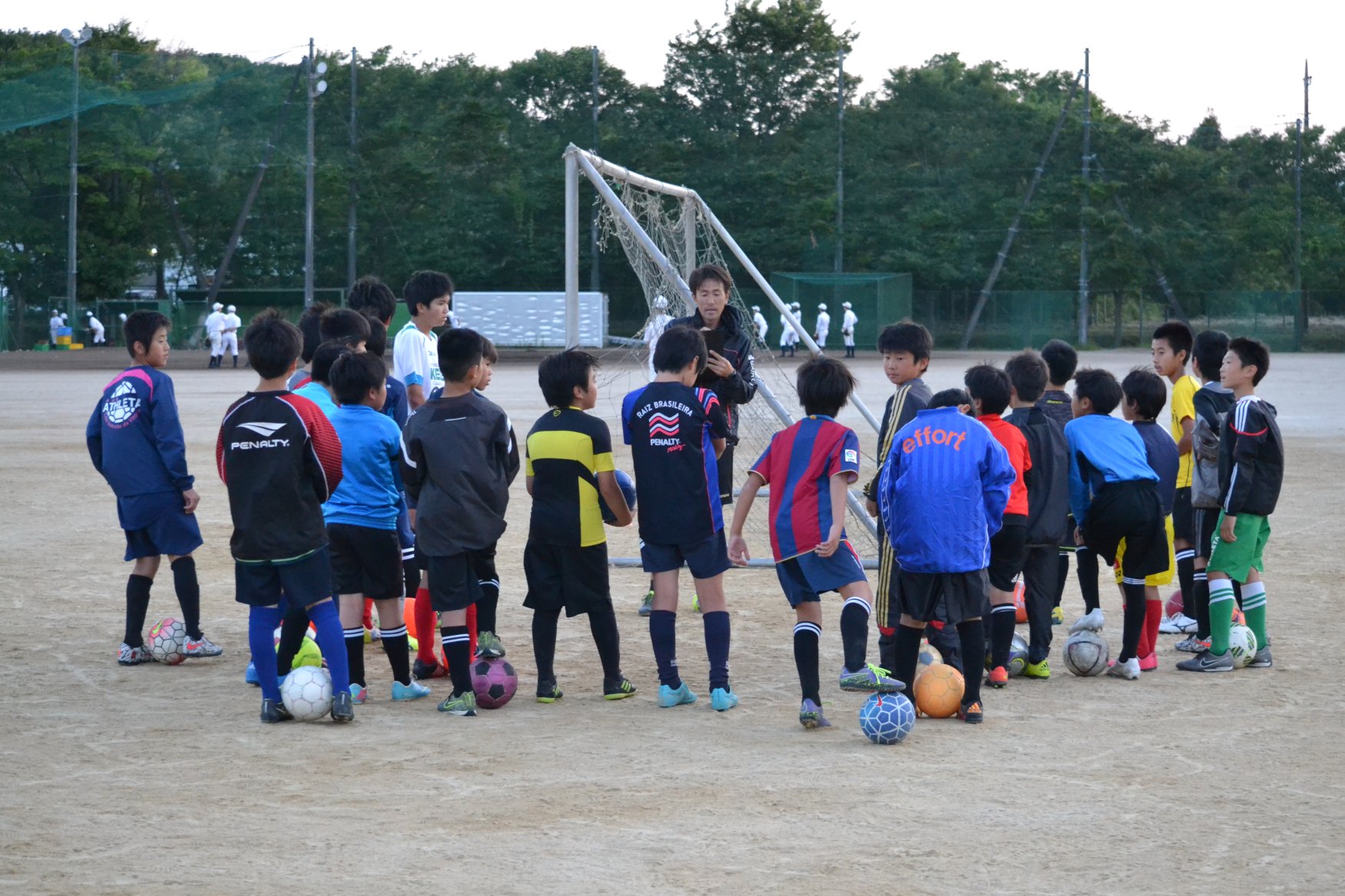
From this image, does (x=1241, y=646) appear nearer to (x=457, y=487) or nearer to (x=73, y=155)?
(x=457, y=487)

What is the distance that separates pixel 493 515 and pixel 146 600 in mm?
2033

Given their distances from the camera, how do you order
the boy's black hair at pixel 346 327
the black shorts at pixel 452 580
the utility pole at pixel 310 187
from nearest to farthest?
1. the black shorts at pixel 452 580
2. the boy's black hair at pixel 346 327
3. the utility pole at pixel 310 187

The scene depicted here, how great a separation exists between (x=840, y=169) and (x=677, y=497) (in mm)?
47123

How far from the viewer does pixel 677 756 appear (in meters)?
5.18

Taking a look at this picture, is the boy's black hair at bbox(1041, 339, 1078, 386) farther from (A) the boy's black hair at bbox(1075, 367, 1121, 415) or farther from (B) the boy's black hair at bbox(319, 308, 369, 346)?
(B) the boy's black hair at bbox(319, 308, 369, 346)

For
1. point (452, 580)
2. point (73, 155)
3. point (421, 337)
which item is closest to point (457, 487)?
point (452, 580)

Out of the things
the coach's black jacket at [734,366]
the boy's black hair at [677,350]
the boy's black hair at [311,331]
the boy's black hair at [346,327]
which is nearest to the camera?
the boy's black hair at [677,350]

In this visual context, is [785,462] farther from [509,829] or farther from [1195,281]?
[1195,281]

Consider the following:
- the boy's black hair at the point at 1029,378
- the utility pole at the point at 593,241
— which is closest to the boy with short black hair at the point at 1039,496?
the boy's black hair at the point at 1029,378

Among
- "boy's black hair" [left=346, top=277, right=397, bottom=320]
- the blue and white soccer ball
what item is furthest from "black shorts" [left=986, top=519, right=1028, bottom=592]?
"boy's black hair" [left=346, top=277, right=397, bottom=320]

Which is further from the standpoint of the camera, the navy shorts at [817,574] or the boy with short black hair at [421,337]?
the boy with short black hair at [421,337]

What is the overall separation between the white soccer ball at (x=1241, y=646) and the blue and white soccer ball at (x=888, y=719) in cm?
209

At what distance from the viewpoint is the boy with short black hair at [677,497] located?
5762 millimetres

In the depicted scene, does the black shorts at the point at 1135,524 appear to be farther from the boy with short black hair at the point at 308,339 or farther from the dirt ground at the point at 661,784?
the boy with short black hair at the point at 308,339
